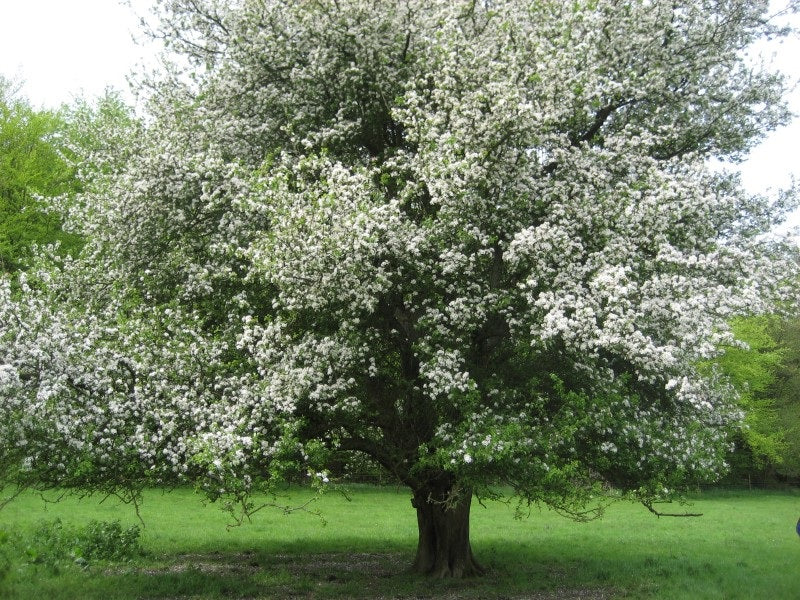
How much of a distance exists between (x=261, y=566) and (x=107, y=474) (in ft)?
22.8

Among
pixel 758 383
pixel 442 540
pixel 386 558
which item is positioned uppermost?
pixel 758 383

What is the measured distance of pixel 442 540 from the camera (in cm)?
1905

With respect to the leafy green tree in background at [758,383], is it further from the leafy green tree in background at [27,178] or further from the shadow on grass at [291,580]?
the leafy green tree in background at [27,178]

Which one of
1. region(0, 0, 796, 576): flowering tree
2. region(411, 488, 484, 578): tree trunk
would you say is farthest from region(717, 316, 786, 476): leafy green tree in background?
region(0, 0, 796, 576): flowering tree

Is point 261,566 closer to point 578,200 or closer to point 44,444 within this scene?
point 44,444

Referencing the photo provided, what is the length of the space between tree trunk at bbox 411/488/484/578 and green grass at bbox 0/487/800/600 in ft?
1.94

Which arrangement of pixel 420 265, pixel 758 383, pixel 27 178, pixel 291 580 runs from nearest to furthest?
1. pixel 420 265
2. pixel 291 580
3. pixel 27 178
4. pixel 758 383

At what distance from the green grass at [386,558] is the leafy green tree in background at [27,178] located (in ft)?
45.0

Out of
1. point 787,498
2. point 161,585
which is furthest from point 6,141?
point 787,498

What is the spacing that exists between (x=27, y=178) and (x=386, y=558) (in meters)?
28.6

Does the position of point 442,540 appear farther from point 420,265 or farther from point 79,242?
point 79,242

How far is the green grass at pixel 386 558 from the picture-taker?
16688 millimetres

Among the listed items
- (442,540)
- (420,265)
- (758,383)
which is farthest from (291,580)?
(758,383)

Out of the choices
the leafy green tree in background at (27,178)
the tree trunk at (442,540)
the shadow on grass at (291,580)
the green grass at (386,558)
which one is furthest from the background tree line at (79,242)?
the tree trunk at (442,540)
